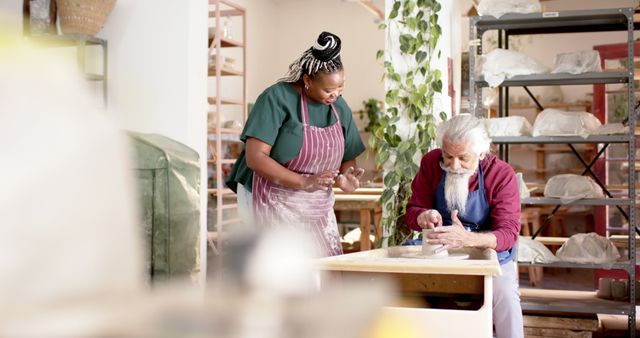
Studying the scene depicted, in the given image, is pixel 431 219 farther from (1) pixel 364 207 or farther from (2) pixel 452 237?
(1) pixel 364 207

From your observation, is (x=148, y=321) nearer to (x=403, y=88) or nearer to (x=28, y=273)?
(x=28, y=273)

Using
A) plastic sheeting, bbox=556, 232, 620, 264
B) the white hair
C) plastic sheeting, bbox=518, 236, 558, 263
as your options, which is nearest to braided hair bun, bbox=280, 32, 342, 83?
the white hair

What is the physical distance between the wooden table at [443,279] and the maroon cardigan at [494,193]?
1.14 feet

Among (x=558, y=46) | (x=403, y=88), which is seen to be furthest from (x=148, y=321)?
(x=558, y=46)

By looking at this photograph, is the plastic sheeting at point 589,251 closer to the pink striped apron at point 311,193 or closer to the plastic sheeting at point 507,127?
the plastic sheeting at point 507,127

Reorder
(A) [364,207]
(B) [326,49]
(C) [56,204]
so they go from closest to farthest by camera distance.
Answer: (C) [56,204]
(B) [326,49]
(A) [364,207]

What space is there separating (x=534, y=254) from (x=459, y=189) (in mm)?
1767

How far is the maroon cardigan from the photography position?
120 inches

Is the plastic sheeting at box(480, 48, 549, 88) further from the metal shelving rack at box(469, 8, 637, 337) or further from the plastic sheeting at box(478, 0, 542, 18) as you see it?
the plastic sheeting at box(478, 0, 542, 18)

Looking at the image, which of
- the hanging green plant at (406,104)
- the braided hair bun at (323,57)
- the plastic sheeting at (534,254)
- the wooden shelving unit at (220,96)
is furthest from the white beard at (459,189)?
the wooden shelving unit at (220,96)

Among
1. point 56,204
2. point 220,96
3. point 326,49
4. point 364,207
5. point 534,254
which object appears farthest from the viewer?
point 220,96

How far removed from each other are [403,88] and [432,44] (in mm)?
318

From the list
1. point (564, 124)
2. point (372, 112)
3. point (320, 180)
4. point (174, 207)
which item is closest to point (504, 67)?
point (564, 124)

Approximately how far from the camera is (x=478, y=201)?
314cm
